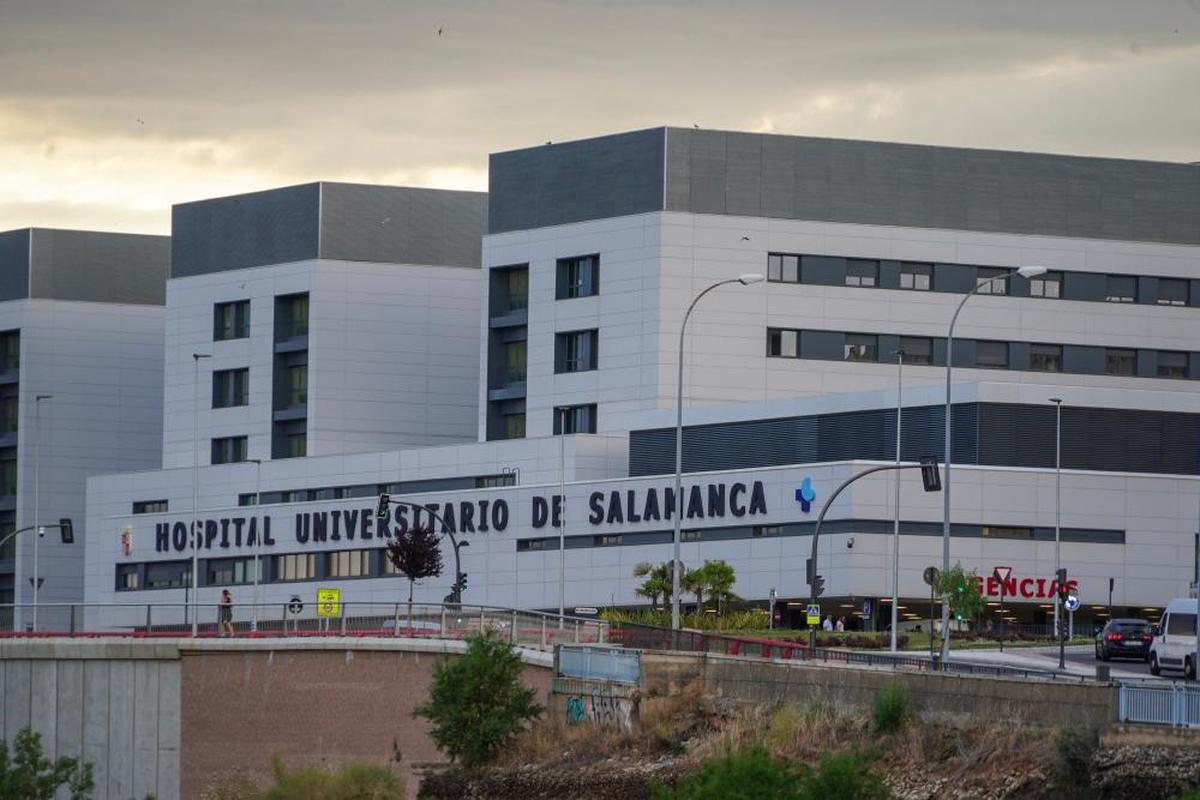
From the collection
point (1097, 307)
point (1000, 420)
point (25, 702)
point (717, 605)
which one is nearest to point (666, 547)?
point (717, 605)

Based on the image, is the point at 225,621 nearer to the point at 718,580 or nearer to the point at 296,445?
the point at 718,580

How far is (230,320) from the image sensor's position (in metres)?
134

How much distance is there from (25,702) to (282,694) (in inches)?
277

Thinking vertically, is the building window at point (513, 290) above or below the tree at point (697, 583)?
above

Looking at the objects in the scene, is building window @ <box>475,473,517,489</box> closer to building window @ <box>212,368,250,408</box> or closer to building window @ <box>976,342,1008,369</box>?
building window @ <box>212,368,250,408</box>

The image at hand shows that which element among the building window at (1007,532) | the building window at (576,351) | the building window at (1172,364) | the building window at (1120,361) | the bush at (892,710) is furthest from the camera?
the building window at (1172,364)

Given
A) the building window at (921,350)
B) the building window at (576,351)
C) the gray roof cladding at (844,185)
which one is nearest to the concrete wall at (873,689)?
the gray roof cladding at (844,185)

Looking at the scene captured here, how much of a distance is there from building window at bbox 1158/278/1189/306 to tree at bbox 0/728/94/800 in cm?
7051

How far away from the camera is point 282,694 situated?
213ft

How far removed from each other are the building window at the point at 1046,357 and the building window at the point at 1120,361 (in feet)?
8.02

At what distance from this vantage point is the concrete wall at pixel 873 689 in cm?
4188

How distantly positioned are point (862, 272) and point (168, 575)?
39.3m

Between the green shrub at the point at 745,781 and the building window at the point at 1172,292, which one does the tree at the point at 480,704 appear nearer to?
the green shrub at the point at 745,781

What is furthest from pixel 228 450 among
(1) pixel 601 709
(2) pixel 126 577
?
(1) pixel 601 709
